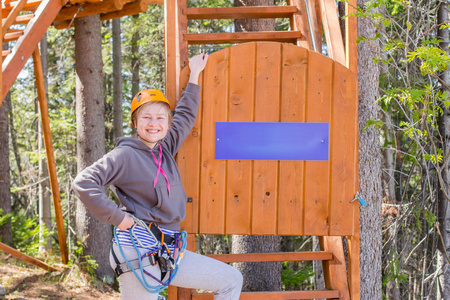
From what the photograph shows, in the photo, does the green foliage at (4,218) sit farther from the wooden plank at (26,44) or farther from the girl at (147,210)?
the girl at (147,210)

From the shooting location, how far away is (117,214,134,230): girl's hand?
2531 mm

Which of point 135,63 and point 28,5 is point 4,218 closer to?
point 28,5

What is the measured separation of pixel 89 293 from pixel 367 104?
14.8ft

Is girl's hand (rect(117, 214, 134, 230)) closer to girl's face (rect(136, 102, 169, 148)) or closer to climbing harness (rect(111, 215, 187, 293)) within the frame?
climbing harness (rect(111, 215, 187, 293))

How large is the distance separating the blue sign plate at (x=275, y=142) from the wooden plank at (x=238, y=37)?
696mm

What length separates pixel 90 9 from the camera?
648cm

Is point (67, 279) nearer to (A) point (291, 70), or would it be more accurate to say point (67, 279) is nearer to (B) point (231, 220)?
(B) point (231, 220)

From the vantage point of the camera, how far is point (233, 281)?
9.07 feet

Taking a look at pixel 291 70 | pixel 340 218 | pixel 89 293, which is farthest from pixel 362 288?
pixel 89 293

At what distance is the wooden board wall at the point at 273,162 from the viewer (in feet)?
10.6

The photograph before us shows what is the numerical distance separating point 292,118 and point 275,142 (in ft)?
0.64

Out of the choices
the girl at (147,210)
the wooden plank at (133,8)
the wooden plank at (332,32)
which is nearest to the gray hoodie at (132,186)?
the girl at (147,210)

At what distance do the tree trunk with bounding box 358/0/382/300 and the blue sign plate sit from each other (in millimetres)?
936

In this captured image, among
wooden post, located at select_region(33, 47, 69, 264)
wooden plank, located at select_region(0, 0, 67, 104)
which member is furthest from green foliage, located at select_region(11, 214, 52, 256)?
wooden plank, located at select_region(0, 0, 67, 104)
